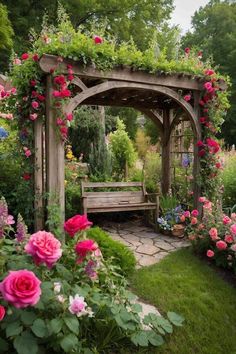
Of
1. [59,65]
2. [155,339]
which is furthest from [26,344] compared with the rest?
[59,65]

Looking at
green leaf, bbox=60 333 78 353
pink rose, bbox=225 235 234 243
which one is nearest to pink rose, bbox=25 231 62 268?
green leaf, bbox=60 333 78 353

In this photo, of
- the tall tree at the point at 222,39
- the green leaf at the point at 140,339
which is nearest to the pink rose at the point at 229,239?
the green leaf at the point at 140,339

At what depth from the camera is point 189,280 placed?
3480 millimetres

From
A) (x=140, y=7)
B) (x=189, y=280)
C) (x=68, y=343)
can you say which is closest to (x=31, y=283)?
(x=68, y=343)

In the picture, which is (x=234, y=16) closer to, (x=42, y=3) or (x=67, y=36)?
(x=42, y=3)

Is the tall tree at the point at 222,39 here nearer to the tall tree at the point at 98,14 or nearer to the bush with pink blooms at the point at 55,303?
the tall tree at the point at 98,14

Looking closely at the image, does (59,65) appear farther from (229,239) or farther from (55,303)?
(55,303)

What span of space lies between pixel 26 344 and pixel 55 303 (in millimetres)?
241

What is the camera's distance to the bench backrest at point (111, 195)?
17.4ft

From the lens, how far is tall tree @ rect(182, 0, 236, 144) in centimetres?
1927

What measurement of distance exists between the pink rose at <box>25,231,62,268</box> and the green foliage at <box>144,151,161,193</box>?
4.71 metres

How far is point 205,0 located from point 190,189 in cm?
2366

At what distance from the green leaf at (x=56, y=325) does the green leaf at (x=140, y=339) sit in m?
0.79

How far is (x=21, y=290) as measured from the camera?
1342 mm
